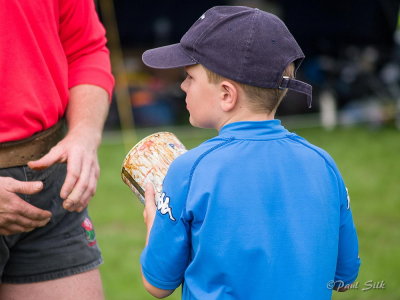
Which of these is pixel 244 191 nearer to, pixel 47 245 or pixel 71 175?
pixel 71 175

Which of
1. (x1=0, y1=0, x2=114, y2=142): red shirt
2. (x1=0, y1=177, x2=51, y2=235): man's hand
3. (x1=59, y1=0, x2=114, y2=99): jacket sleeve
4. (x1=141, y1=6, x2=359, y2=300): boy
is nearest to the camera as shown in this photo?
(x1=141, y1=6, x2=359, y2=300): boy

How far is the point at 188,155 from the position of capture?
176cm

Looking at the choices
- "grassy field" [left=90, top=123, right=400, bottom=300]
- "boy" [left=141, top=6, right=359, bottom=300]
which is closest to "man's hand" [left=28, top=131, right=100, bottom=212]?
"boy" [left=141, top=6, right=359, bottom=300]

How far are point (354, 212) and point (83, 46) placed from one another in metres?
4.16

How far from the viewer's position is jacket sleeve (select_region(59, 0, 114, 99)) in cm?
226

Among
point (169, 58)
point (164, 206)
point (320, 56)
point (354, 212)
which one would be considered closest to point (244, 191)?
point (164, 206)

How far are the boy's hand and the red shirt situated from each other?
42cm

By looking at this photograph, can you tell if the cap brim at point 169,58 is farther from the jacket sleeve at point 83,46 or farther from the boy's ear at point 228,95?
the jacket sleeve at point 83,46

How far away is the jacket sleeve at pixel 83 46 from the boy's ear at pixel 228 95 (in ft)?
2.26

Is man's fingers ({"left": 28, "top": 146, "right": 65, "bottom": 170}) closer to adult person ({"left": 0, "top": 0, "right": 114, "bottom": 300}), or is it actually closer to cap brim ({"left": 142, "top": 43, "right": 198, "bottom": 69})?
adult person ({"left": 0, "top": 0, "right": 114, "bottom": 300})

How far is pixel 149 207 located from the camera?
1.94 metres

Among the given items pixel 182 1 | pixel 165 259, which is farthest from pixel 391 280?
pixel 182 1

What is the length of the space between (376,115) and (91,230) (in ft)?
27.4

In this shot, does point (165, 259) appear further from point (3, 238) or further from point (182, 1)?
point (182, 1)
